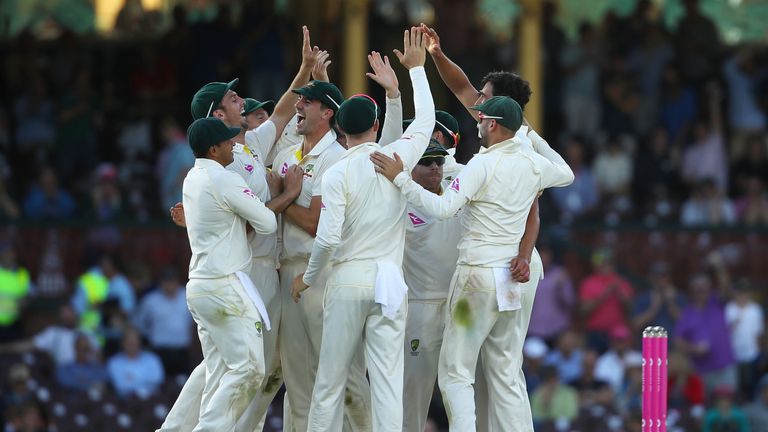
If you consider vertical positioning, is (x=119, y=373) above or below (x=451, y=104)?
below

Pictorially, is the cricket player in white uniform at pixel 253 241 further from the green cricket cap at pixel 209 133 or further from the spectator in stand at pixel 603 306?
the spectator in stand at pixel 603 306

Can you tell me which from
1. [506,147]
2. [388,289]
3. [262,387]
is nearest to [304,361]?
[262,387]

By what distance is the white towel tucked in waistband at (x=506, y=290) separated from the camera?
1188 centimetres

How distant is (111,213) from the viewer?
816 inches

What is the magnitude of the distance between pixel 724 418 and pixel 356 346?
7.43 m

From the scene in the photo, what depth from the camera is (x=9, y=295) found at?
19.7 m

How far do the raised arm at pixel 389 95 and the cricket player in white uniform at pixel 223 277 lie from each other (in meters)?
1.04

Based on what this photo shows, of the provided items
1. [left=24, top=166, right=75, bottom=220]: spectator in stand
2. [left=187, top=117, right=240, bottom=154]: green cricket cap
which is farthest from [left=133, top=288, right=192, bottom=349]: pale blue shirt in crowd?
[left=187, top=117, right=240, bottom=154]: green cricket cap

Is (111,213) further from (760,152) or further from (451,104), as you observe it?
(760,152)

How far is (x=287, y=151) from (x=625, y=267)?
8.75 m

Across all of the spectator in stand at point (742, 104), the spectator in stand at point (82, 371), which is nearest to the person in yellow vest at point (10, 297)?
the spectator in stand at point (82, 371)

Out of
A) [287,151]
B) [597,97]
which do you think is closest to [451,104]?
[597,97]

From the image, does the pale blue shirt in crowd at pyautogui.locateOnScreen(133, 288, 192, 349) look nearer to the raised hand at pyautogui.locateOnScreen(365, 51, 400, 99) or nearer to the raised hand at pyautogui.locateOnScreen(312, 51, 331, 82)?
the raised hand at pyautogui.locateOnScreen(312, 51, 331, 82)

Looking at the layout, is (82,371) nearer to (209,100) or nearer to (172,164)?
(172,164)
